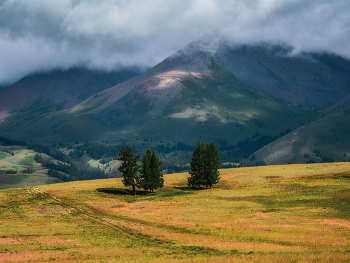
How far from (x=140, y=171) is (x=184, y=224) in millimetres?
48584

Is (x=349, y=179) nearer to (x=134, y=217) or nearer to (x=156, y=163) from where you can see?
(x=156, y=163)

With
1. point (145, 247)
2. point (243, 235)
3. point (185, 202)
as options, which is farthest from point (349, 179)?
point (145, 247)

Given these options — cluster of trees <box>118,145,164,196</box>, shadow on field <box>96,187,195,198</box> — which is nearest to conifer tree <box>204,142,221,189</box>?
shadow on field <box>96,187,195,198</box>

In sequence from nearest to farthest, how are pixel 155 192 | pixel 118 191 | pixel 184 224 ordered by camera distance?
pixel 184 224 → pixel 118 191 → pixel 155 192

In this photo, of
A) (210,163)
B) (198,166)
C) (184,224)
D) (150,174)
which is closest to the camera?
(184,224)

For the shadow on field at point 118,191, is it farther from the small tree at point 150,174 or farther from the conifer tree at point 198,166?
the conifer tree at point 198,166

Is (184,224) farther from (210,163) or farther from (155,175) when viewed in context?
(210,163)

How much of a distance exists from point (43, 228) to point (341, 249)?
45.1m

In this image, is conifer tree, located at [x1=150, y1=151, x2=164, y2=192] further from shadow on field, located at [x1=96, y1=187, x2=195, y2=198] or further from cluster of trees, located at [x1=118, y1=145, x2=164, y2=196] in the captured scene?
shadow on field, located at [x1=96, y1=187, x2=195, y2=198]

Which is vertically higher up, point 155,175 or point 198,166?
point 198,166

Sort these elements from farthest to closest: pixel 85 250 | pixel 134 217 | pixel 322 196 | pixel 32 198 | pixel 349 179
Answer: pixel 349 179 < pixel 32 198 < pixel 322 196 < pixel 134 217 < pixel 85 250

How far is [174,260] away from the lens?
4406cm

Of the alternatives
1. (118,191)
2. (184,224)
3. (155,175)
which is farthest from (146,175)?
(184,224)

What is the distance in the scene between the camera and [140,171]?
114 m
